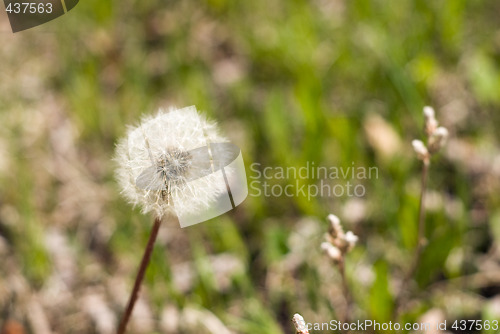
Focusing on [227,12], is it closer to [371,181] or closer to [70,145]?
[70,145]

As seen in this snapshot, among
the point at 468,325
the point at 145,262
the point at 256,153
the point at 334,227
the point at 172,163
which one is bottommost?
the point at 468,325

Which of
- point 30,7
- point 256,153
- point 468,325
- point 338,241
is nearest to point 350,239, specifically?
point 338,241

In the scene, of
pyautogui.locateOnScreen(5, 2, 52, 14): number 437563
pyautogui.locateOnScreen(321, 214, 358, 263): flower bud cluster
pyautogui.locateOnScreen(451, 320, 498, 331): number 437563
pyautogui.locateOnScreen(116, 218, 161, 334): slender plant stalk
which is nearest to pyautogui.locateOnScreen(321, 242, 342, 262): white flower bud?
pyautogui.locateOnScreen(321, 214, 358, 263): flower bud cluster

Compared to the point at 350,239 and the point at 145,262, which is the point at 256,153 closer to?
the point at 350,239

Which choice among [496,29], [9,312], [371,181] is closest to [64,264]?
[9,312]

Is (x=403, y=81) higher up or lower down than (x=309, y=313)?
higher up

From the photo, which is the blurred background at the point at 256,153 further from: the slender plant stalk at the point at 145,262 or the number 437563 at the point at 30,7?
the slender plant stalk at the point at 145,262
